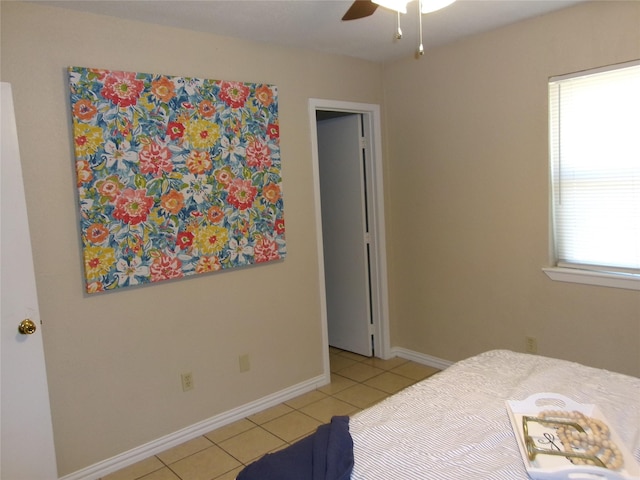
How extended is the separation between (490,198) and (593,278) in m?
0.81

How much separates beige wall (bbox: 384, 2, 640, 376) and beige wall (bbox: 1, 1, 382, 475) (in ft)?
2.39

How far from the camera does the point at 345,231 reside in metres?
4.16

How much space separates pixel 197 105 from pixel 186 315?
1220 millimetres

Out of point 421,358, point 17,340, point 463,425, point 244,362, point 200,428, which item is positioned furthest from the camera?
point 421,358

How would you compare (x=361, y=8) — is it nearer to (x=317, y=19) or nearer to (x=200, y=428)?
(x=317, y=19)

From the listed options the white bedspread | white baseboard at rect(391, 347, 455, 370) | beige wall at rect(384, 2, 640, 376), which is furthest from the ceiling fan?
white baseboard at rect(391, 347, 455, 370)

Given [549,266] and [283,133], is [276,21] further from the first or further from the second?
[549,266]

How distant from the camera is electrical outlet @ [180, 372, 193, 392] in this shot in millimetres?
2887

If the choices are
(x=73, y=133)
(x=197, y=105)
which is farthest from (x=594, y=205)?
(x=73, y=133)

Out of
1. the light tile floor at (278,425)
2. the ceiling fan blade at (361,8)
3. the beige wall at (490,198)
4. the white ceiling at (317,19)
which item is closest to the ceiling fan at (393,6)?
the ceiling fan blade at (361,8)

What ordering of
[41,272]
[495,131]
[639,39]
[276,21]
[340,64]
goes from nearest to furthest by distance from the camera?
[41,272] < [639,39] < [276,21] < [495,131] < [340,64]

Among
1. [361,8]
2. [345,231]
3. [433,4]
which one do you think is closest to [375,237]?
[345,231]

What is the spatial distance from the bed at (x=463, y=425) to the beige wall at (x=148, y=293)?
4.62 feet

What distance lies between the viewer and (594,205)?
9.26 ft
